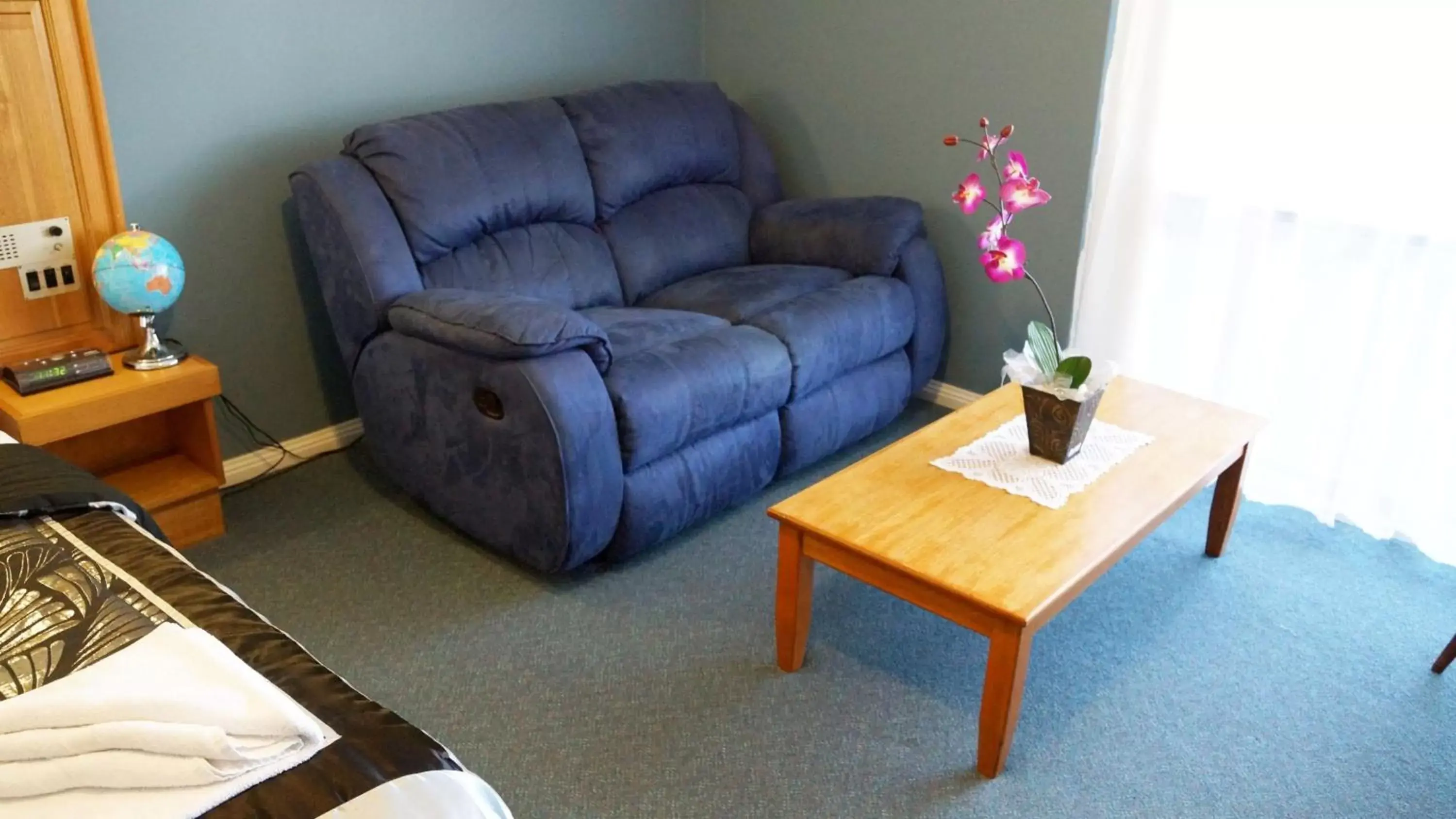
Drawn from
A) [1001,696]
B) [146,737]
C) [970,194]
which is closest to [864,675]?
[1001,696]

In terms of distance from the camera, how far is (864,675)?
2.34 metres

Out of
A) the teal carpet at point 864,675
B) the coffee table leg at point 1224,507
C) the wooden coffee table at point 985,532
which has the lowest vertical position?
the teal carpet at point 864,675

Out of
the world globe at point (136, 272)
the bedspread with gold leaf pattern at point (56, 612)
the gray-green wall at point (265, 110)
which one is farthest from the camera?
the gray-green wall at point (265, 110)

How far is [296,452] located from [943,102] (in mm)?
2212

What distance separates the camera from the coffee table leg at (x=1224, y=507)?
8.85ft

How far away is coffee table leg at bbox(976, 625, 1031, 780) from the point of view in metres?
1.91

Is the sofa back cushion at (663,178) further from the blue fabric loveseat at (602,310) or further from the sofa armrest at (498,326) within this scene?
the sofa armrest at (498,326)

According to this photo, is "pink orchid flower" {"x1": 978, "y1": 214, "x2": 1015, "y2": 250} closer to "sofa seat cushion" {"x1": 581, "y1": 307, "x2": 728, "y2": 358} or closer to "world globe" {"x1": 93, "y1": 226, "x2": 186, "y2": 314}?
"sofa seat cushion" {"x1": 581, "y1": 307, "x2": 728, "y2": 358}

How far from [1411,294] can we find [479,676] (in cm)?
239

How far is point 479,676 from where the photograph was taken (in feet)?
7.60

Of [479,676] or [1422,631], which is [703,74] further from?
[1422,631]

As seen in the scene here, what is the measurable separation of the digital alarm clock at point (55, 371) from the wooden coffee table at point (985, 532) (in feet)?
5.27

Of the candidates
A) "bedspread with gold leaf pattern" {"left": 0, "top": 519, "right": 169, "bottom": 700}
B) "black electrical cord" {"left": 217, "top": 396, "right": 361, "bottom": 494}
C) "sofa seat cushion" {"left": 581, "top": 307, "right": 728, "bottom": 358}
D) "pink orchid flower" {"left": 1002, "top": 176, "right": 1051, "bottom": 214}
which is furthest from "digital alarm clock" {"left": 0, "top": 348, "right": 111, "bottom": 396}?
"pink orchid flower" {"left": 1002, "top": 176, "right": 1051, "bottom": 214}

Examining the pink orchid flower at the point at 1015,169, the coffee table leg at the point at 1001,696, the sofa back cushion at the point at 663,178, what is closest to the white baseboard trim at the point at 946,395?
the sofa back cushion at the point at 663,178
